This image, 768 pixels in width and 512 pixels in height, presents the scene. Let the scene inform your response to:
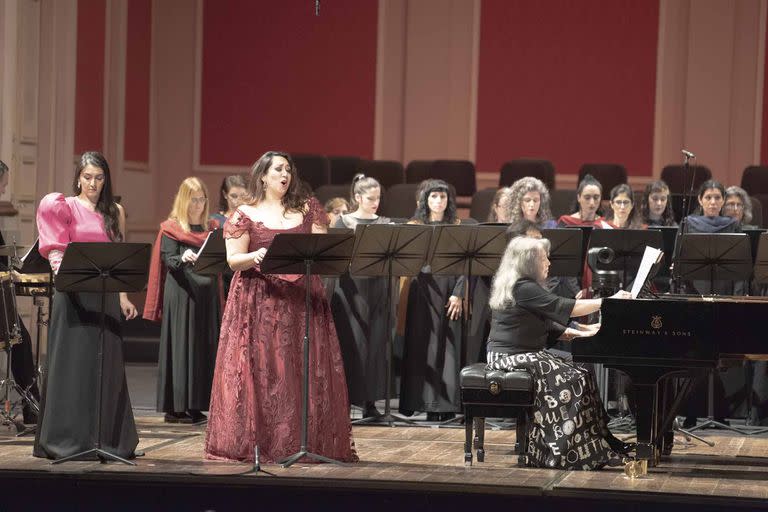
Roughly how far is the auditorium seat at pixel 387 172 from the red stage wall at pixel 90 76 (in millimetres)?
2288

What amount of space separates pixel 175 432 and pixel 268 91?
5765mm

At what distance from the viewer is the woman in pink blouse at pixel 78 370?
5160 mm

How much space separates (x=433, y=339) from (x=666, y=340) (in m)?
2.23

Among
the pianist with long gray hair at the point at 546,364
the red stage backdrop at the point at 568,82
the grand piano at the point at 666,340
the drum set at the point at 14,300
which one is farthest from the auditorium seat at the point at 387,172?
the grand piano at the point at 666,340

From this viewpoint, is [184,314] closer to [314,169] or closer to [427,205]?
[427,205]

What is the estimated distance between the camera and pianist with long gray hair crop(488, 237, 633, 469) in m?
5.22

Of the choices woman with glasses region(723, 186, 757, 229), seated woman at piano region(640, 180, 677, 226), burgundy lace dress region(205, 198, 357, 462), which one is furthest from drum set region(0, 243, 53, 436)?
woman with glasses region(723, 186, 757, 229)

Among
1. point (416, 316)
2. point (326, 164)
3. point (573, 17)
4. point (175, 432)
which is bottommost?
point (175, 432)

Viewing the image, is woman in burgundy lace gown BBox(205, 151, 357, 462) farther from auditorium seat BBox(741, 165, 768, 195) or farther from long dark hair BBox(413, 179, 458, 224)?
auditorium seat BBox(741, 165, 768, 195)

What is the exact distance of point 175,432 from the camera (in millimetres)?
6285

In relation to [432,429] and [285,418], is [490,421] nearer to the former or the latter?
[432,429]

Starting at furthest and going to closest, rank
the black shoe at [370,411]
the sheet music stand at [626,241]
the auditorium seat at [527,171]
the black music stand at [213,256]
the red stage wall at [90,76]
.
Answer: the auditorium seat at [527,171], the red stage wall at [90,76], the black shoe at [370,411], the sheet music stand at [626,241], the black music stand at [213,256]

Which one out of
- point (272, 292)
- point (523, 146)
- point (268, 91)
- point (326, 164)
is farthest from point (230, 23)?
point (272, 292)

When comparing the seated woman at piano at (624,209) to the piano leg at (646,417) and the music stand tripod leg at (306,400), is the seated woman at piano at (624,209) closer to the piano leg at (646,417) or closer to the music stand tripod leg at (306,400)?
the piano leg at (646,417)
